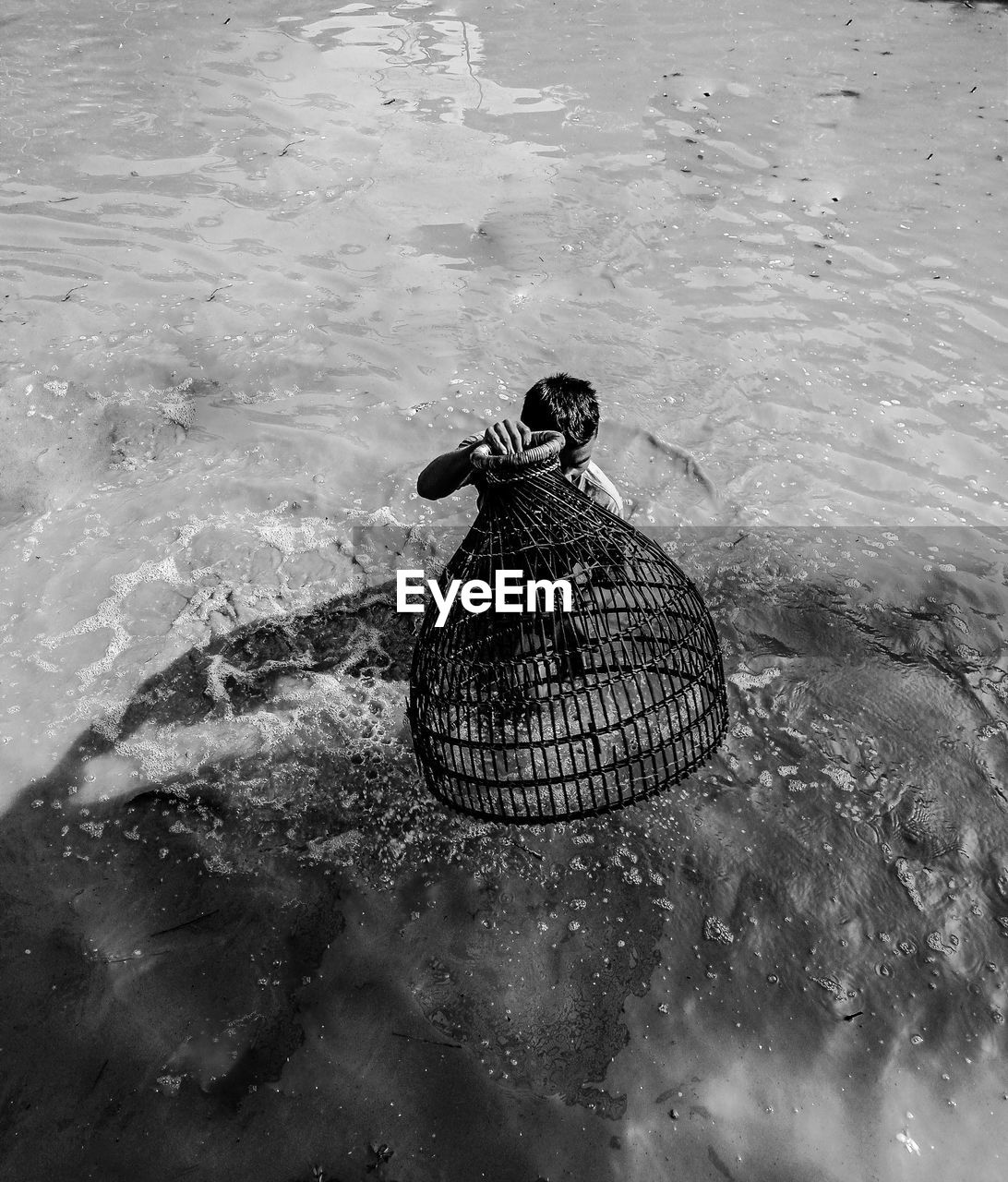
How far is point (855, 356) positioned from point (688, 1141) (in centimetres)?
442

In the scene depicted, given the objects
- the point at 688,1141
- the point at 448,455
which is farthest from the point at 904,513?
the point at 688,1141

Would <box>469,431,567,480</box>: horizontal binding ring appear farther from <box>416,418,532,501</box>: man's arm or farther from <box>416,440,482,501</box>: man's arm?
<box>416,440,482,501</box>: man's arm

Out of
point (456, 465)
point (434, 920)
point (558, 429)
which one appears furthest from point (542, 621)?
point (434, 920)

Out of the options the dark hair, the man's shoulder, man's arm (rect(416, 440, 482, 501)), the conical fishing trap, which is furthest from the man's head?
the conical fishing trap

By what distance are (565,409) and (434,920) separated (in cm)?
193

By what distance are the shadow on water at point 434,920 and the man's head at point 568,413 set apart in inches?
52.8

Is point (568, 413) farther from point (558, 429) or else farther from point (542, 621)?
point (542, 621)

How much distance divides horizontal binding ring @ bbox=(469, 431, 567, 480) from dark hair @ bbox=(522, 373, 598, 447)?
64cm

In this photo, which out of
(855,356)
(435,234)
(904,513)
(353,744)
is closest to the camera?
(353,744)

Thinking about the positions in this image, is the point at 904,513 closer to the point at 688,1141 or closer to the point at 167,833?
the point at 688,1141

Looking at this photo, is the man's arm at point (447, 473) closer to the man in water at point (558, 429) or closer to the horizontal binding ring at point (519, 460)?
the man in water at point (558, 429)

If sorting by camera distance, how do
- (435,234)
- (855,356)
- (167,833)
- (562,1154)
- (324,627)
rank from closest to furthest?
(562,1154), (167,833), (324,627), (855,356), (435,234)

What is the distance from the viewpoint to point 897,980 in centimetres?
320

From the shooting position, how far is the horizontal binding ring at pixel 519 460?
258 centimetres
